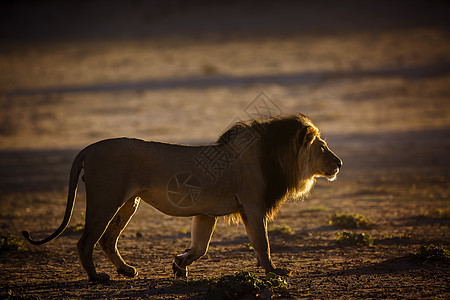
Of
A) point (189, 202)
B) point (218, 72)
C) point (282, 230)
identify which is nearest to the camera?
point (189, 202)

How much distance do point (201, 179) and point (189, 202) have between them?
0.98ft

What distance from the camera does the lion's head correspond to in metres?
7.26

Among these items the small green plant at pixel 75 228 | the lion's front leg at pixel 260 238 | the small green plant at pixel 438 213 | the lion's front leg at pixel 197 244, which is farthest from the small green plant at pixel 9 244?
the small green plant at pixel 438 213

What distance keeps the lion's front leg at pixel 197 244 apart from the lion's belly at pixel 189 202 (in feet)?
0.77

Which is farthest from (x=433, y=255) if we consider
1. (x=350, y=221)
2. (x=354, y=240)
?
(x=350, y=221)

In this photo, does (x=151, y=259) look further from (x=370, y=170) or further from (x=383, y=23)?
(x=383, y=23)

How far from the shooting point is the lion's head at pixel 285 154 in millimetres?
7258

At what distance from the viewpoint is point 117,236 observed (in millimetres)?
7195

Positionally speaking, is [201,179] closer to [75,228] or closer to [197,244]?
[197,244]

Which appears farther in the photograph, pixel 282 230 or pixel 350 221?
pixel 350 221

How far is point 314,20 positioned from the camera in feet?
160

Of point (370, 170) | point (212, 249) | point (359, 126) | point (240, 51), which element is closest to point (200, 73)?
point (240, 51)

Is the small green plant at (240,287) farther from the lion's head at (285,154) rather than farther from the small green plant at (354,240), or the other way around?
the small green plant at (354,240)

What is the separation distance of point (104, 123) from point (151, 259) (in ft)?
51.5
